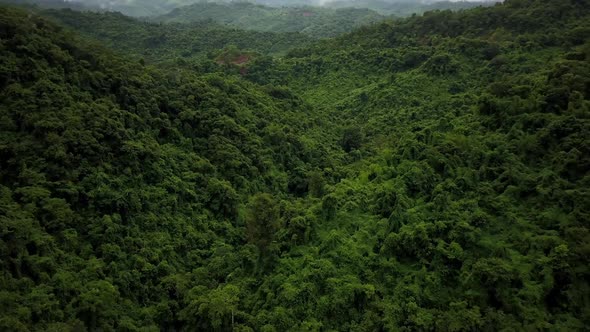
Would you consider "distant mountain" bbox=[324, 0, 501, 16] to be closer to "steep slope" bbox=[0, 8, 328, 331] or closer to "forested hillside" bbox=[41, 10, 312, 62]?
"forested hillside" bbox=[41, 10, 312, 62]

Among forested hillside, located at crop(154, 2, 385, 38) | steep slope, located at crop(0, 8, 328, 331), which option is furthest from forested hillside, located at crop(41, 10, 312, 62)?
steep slope, located at crop(0, 8, 328, 331)

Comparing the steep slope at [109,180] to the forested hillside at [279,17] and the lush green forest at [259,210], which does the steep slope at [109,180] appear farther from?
the forested hillside at [279,17]

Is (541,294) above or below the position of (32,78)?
below

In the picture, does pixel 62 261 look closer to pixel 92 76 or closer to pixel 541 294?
pixel 92 76

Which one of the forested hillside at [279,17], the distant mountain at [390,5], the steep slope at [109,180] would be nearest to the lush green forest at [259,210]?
the steep slope at [109,180]

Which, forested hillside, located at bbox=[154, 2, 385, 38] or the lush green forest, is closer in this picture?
the lush green forest

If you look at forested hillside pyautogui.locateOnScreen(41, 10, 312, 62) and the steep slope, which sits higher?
forested hillside pyautogui.locateOnScreen(41, 10, 312, 62)

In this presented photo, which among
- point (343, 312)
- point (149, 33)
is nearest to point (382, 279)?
point (343, 312)

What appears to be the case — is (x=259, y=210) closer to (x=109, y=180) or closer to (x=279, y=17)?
(x=109, y=180)
